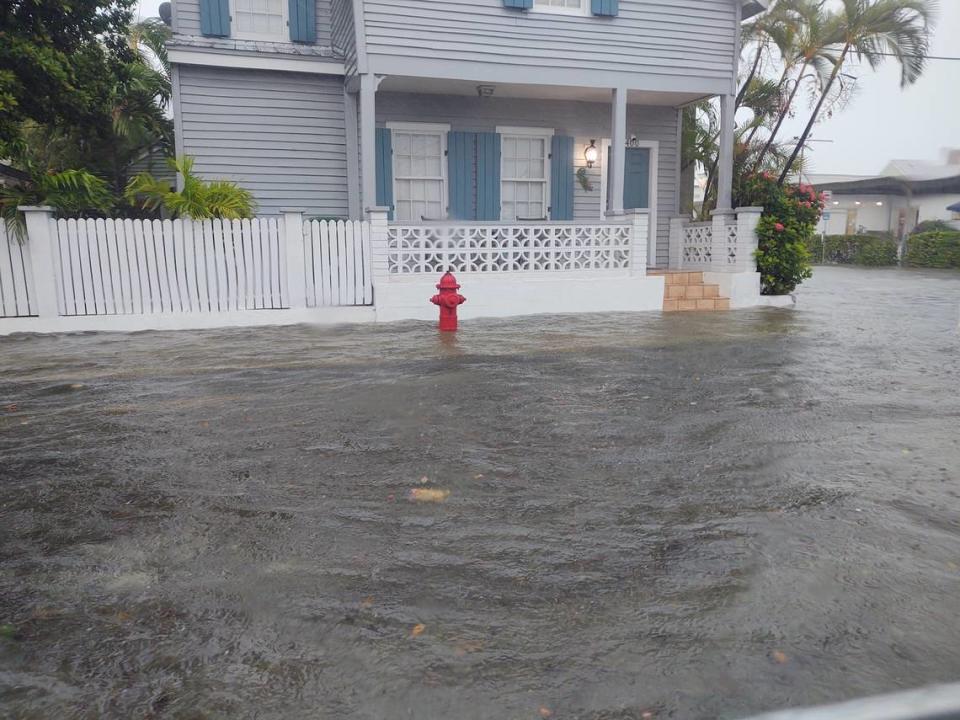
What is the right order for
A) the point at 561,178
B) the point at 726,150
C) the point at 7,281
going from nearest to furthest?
1. the point at 7,281
2. the point at 726,150
3. the point at 561,178

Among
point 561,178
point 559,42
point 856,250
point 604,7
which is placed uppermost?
point 604,7

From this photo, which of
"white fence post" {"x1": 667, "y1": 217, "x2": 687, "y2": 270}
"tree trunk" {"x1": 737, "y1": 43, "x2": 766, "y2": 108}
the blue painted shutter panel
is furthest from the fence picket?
"tree trunk" {"x1": 737, "y1": 43, "x2": 766, "y2": 108}

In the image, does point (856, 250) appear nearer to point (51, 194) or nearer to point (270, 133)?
point (270, 133)

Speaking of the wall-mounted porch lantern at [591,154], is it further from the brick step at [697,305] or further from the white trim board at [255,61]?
the white trim board at [255,61]

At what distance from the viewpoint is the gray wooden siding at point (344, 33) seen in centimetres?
1115

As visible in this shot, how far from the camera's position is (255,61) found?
38.1ft

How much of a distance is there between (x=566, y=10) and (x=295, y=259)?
586 centimetres

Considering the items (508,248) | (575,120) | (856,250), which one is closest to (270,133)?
(508,248)

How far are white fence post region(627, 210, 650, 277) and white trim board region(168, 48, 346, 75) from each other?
5279mm

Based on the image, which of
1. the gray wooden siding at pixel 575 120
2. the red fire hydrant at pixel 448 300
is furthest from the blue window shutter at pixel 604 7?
the red fire hydrant at pixel 448 300

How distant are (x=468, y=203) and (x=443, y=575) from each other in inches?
428

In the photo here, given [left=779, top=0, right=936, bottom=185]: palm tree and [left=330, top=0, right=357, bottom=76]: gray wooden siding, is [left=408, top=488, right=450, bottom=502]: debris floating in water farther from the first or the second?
[left=779, top=0, right=936, bottom=185]: palm tree

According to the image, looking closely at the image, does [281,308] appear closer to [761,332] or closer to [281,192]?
[281,192]

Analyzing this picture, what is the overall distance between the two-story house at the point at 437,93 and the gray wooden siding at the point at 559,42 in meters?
0.02
